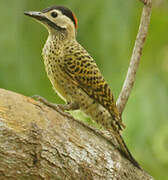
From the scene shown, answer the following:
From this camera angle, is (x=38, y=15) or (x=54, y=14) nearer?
(x=38, y=15)

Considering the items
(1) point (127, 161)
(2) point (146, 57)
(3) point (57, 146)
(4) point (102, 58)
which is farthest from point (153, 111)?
(3) point (57, 146)

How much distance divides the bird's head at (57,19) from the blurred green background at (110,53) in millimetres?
731

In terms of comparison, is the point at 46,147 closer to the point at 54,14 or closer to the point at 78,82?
the point at 78,82

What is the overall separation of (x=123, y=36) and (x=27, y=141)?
271cm

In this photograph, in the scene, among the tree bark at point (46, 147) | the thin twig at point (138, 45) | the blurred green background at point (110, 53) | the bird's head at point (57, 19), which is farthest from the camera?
the blurred green background at point (110, 53)

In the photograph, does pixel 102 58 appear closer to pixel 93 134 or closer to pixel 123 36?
pixel 123 36

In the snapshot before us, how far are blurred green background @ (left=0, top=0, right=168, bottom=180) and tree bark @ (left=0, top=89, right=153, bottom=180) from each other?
79.4 inches

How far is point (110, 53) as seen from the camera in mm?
5695

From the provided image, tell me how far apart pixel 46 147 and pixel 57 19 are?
67.4 inches

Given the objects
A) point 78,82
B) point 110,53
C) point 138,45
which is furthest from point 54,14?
point 110,53

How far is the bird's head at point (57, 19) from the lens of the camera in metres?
4.70

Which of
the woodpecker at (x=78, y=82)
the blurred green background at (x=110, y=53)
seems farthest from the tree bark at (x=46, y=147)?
the blurred green background at (x=110, y=53)

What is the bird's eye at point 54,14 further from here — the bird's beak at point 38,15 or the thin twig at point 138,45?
the thin twig at point 138,45

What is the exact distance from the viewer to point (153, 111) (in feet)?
21.4
